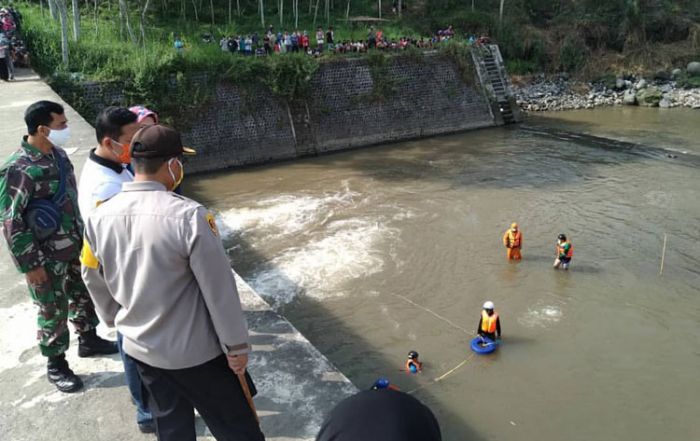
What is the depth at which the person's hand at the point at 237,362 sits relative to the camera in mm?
2496

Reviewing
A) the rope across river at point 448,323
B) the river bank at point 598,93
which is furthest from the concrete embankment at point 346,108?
the rope across river at point 448,323

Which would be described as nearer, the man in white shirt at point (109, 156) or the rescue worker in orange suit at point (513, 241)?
the man in white shirt at point (109, 156)

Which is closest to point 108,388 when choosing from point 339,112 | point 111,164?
point 111,164

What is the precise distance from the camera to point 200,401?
259 centimetres

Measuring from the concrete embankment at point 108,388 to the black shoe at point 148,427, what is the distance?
4cm

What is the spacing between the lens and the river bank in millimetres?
24484

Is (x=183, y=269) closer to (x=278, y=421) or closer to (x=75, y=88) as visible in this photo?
(x=278, y=421)

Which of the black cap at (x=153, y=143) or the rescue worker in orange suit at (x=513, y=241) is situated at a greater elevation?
the black cap at (x=153, y=143)

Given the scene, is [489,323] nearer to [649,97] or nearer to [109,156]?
[109,156]

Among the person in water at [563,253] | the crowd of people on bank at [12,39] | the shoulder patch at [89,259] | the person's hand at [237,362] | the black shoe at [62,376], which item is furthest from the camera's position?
the crowd of people on bank at [12,39]

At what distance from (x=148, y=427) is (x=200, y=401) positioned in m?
0.94

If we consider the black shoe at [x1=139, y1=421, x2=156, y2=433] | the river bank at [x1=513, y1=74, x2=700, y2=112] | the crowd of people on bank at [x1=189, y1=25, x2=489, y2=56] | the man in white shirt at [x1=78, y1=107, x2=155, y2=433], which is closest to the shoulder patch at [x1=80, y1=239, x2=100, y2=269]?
Answer: the man in white shirt at [x1=78, y1=107, x2=155, y2=433]

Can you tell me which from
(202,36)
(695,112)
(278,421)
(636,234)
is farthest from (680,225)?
(202,36)

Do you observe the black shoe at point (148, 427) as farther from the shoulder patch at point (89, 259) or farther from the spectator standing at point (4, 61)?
the spectator standing at point (4, 61)
